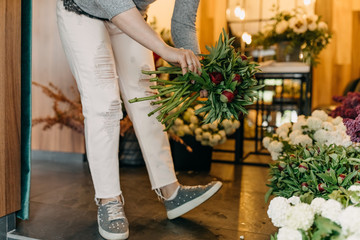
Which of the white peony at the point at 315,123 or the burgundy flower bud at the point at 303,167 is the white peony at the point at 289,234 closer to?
the burgundy flower bud at the point at 303,167

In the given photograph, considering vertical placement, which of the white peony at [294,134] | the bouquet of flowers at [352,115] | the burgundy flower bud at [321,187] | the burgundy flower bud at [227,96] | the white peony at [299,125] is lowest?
the burgundy flower bud at [321,187]

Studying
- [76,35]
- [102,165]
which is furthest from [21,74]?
[102,165]

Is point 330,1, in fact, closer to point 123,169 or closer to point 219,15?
point 219,15

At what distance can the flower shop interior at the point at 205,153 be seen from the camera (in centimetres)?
112

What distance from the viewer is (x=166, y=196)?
146 centimetres

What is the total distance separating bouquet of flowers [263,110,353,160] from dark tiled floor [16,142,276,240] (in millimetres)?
267

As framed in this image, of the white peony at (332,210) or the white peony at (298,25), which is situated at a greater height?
the white peony at (298,25)

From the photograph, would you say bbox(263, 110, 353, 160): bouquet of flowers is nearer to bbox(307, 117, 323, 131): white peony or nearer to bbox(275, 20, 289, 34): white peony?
bbox(307, 117, 323, 131): white peony

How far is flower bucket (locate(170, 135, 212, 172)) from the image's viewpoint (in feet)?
Answer: 8.34

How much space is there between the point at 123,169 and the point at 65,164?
47 cm

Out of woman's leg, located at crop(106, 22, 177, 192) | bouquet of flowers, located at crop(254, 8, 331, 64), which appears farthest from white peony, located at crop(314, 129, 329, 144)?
bouquet of flowers, located at crop(254, 8, 331, 64)

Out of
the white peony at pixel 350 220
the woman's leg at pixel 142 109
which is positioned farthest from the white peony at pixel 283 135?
the white peony at pixel 350 220

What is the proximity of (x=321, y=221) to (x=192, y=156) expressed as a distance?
1775 mm

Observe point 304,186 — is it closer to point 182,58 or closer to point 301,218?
point 301,218
